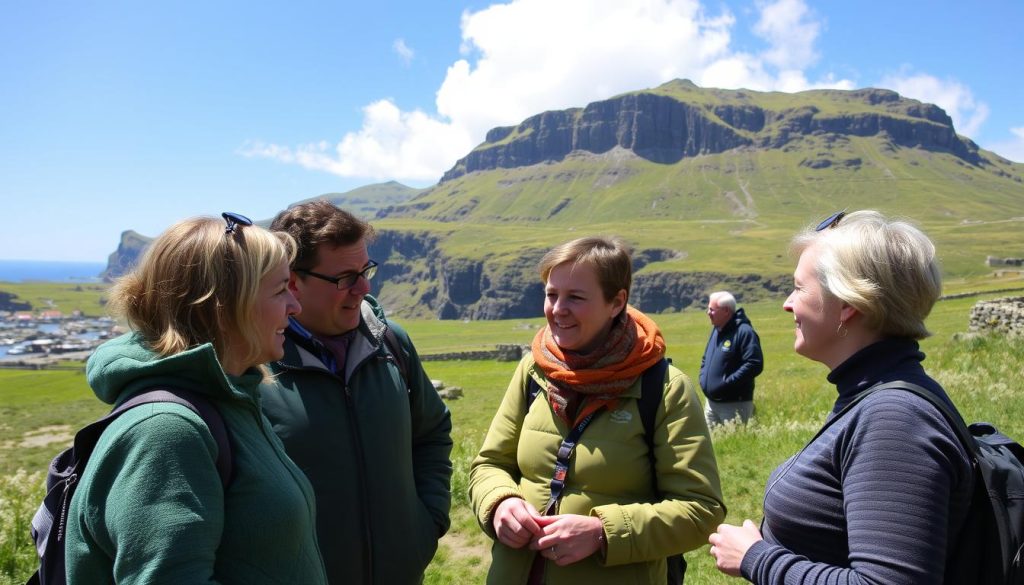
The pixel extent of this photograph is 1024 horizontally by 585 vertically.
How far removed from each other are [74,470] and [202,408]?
432 millimetres

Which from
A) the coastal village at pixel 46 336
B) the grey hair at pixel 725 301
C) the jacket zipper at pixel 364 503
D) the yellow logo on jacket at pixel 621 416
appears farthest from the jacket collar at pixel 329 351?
the coastal village at pixel 46 336

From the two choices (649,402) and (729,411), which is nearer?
(649,402)

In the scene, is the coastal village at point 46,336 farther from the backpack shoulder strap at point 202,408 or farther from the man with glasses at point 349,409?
the backpack shoulder strap at point 202,408

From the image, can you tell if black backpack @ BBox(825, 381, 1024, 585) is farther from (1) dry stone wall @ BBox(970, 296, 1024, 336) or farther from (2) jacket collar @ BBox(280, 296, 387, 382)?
(1) dry stone wall @ BBox(970, 296, 1024, 336)

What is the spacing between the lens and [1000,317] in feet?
62.9

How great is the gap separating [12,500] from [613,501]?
7.26 metres

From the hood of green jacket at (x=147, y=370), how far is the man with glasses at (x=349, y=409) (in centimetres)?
120

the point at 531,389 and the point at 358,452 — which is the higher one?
the point at 531,389

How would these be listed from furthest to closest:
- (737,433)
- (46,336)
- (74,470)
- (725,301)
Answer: (46,336), (737,433), (725,301), (74,470)

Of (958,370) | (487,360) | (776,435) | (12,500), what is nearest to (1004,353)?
(958,370)

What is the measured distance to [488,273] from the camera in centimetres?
16950

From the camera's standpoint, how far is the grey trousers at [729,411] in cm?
1057

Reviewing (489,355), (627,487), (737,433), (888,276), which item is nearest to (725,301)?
(737,433)

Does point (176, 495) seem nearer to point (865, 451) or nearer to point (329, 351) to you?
point (329, 351)
